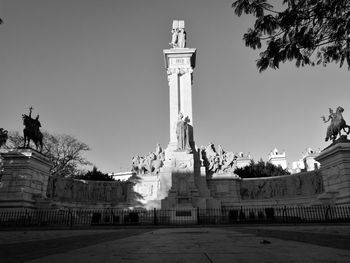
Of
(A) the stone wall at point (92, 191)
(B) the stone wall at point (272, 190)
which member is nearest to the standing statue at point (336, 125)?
(B) the stone wall at point (272, 190)

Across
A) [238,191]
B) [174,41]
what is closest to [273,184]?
[238,191]

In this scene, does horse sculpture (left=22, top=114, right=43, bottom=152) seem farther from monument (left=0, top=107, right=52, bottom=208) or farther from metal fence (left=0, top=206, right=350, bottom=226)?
metal fence (left=0, top=206, right=350, bottom=226)

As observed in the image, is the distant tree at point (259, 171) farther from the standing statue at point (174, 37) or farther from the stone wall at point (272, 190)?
the standing statue at point (174, 37)

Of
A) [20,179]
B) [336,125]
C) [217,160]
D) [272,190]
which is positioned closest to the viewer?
[20,179]

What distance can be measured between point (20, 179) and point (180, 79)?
775 inches

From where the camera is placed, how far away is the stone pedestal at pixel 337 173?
18.5 meters

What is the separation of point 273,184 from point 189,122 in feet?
36.2

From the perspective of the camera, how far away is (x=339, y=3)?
654 cm

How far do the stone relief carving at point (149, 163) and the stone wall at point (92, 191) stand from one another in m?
2.14

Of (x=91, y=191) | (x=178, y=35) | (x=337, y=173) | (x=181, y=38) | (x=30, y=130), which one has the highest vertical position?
(x=178, y=35)

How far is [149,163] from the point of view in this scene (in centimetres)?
3069

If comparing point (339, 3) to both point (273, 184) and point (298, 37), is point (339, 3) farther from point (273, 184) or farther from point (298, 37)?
point (273, 184)

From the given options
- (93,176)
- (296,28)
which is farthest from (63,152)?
(296,28)

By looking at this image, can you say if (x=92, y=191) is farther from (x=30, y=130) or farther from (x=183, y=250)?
(x=183, y=250)
